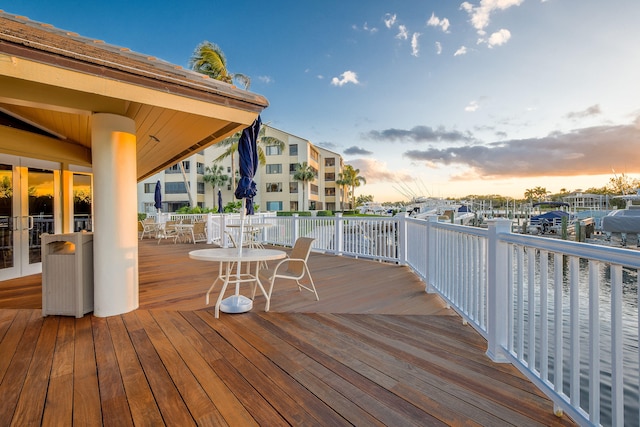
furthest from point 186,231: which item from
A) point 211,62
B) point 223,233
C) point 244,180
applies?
point 211,62

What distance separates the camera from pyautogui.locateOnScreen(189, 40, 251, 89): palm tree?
17.5 metres

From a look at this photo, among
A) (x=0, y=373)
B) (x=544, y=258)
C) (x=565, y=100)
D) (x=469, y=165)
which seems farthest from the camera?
(x=469, y=165)

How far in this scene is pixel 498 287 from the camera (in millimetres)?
2320

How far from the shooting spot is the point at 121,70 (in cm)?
270

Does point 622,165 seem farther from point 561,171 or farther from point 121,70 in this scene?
point 121,70

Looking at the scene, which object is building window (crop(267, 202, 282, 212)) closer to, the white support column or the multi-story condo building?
the multi-story condo building

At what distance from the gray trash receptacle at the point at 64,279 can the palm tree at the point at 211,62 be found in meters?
15.7

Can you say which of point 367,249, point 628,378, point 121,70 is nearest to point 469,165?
point 367,249

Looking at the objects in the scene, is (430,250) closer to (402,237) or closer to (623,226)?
(402,237)

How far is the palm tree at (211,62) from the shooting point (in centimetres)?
1752

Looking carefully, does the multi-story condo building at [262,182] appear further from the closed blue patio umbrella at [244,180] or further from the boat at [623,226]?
the closed blue patio umbrella at [244,180]

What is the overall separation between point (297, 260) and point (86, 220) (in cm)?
632

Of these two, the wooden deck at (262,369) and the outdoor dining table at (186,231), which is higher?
the outdoor dining table at (186,231)

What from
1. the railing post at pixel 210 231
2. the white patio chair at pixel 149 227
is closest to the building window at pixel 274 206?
the white patio chair at pixel 149 227
